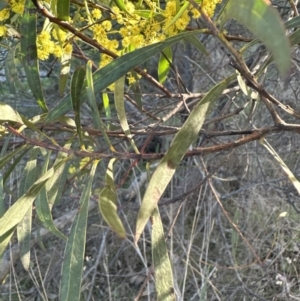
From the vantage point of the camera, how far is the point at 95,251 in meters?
2.40

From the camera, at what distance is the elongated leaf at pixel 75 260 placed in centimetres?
65

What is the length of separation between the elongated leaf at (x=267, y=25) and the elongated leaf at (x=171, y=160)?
0.41 ft

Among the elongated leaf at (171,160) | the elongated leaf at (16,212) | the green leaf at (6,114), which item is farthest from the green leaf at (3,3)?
the elongated leaf at (171,160)

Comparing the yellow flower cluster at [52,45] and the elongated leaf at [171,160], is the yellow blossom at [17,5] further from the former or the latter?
the elongated leaf at [171,160]

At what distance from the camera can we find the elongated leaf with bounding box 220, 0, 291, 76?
413mm

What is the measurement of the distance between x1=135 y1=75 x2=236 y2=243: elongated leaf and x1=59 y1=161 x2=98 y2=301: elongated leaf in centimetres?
15

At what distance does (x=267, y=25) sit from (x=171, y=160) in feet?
0.64

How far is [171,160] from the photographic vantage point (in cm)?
57

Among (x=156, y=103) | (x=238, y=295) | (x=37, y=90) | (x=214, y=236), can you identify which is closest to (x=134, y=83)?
(x=37, y=90)

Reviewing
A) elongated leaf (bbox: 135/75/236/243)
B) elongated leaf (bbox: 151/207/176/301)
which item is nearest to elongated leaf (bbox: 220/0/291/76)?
elongated leaf (bbox: 135/75/236/243)

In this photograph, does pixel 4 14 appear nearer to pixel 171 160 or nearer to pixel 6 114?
pixel 6 114

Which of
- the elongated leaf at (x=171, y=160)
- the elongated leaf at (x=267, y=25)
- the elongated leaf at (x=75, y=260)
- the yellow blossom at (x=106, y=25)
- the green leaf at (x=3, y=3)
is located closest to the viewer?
the elongated leaf at (x=267, y=25)

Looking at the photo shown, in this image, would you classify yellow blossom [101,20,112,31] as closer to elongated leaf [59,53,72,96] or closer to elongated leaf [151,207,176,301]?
elongated leaf [59,53,72,96]

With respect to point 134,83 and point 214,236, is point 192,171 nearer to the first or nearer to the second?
point 214,236
